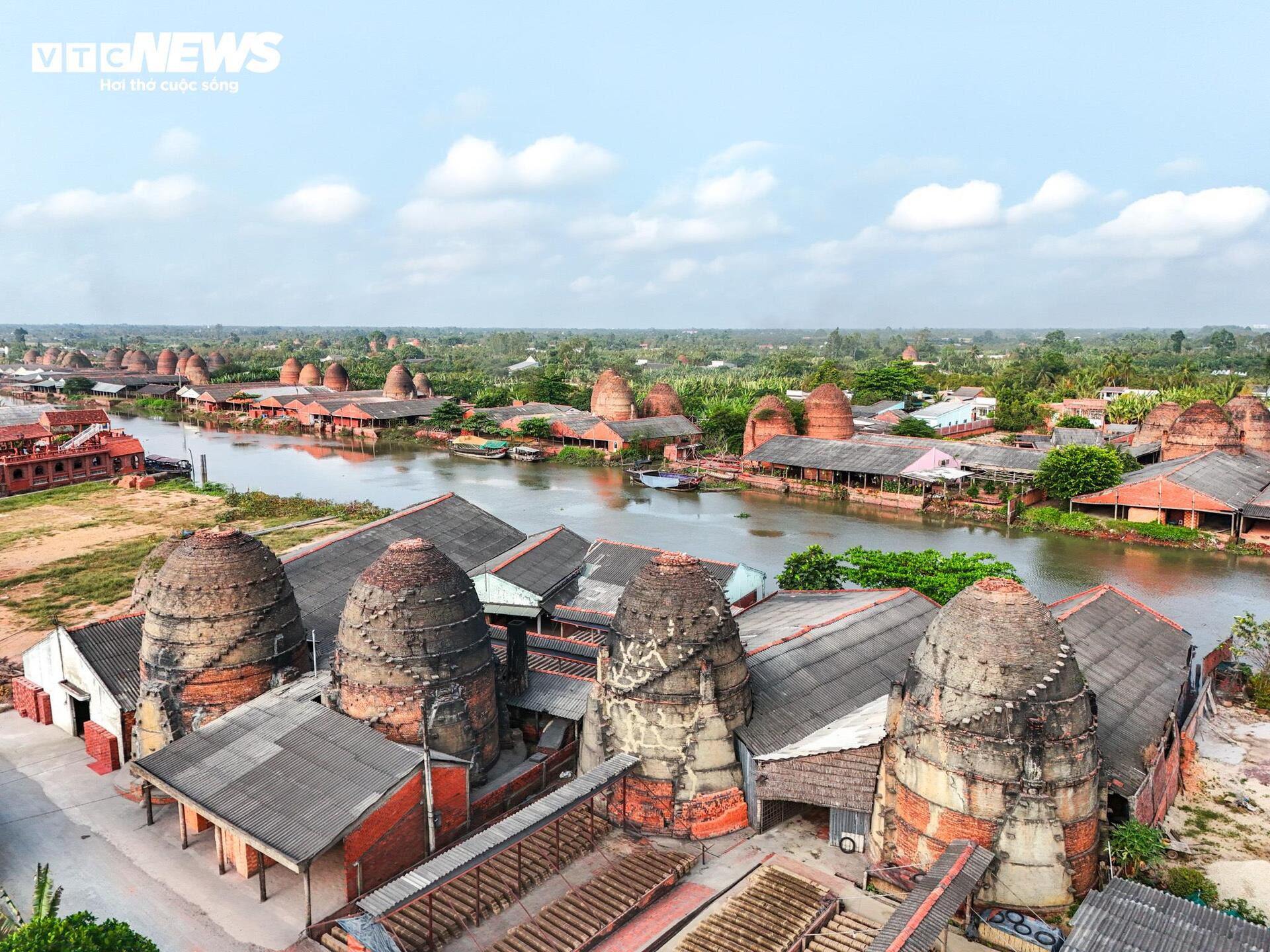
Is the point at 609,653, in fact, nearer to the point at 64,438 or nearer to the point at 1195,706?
the point at 1195,706

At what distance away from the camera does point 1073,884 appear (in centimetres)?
1328

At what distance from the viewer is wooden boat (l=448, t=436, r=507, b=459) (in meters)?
61.9

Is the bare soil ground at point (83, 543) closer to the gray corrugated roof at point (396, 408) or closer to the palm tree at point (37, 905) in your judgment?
the palm tree at point (37, 905)

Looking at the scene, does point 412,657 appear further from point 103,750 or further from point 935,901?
point 935,901

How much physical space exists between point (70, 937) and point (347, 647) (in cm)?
681

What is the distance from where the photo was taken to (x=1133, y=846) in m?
13.5

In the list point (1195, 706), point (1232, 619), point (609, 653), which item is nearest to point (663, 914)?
point (609, 653)

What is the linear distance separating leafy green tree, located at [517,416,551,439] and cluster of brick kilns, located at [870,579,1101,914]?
5060cm

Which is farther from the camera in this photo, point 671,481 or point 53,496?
point 671,481

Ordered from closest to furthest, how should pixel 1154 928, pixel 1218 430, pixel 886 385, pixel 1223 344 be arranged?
pixel 1154 928 < pixel 1218 430 < pixel 886 385 < pixel 1223 344

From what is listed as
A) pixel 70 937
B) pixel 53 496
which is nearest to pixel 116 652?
pixel 70 937

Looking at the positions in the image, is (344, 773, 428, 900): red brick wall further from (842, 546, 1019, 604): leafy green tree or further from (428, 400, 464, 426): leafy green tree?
(428, 400, 464, 426): leafy green tree

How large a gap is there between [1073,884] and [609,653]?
8.42 metres

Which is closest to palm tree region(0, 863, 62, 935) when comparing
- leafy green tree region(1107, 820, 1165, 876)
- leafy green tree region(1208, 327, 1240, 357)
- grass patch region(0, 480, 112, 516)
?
leafy green tree region(1107, 820, 1165, 876)
